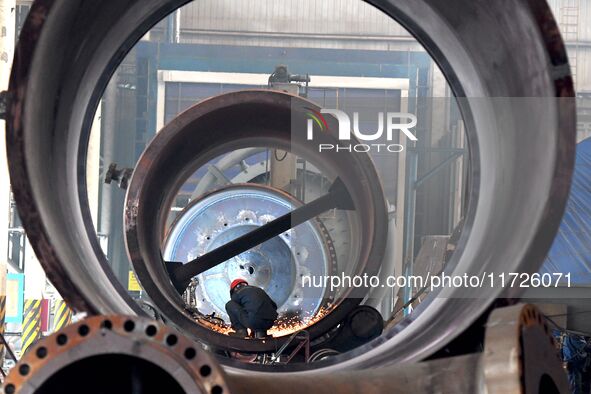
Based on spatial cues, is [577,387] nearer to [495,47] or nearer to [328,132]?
[328,132]

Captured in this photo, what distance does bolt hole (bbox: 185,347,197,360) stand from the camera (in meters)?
1.56

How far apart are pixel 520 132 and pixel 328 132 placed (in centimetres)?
A: 285

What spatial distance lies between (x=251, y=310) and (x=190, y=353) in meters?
3.50

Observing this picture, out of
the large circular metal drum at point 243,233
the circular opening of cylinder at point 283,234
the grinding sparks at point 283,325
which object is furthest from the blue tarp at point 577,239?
the grinding sparks at point 283,325

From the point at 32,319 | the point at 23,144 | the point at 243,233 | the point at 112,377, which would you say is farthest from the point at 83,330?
the point at 32,319

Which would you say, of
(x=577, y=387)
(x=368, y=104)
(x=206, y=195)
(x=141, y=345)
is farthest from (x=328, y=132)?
(x=368, y=104)

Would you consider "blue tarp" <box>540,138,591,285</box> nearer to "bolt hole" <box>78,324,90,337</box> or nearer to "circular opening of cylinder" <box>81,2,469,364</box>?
"circular opening of cylinder" <box>81,2,469,364</box>

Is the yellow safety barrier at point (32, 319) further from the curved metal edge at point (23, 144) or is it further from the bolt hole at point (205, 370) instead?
the bolt hole at point (205, 370)

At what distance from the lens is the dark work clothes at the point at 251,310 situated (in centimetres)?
499

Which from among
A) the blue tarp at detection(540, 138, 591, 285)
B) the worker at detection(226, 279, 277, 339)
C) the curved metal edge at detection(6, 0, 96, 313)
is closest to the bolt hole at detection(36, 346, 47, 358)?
the curved metal edge at detection(6, 0, 96, 313)

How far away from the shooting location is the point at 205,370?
1553mm

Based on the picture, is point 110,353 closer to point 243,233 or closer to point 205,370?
point 205,370

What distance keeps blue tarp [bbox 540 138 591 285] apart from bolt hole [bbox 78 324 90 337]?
4.61m

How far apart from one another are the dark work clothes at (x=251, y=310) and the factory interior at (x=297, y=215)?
12 millimetres
